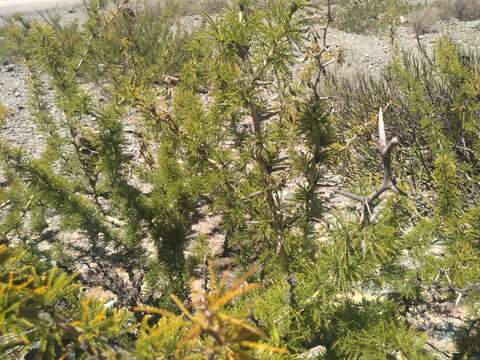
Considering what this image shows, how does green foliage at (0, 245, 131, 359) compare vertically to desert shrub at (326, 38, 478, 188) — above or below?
above

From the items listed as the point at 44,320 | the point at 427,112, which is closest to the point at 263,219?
the point at 44,320

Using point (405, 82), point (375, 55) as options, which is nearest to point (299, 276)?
point (405, 82)

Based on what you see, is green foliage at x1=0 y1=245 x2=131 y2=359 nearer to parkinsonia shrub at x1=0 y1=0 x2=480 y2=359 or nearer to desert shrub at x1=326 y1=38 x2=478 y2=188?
parkinsonia shrub at x1=0 y1=0 x2=480 y2=359

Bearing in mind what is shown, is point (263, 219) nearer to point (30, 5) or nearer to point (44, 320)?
point (44, 320)

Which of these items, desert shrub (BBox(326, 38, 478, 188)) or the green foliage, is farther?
desert shrub (BBox(326, 38, 478, 188))

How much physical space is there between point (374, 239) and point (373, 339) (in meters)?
0.36

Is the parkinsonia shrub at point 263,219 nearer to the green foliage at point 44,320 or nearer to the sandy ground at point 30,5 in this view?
the green foliage at point 44,320

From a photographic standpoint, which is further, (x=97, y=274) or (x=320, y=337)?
(x=97, y=274)

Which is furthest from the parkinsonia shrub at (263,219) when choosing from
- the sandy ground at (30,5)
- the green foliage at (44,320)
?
the sandy ground at (30,5)

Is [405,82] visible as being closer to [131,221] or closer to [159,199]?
[159,199]

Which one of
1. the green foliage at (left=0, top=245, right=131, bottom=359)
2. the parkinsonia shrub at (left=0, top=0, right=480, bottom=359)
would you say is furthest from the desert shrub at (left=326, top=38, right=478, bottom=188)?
the green foliage at (left=0, top=245, right=131, bottom=359)

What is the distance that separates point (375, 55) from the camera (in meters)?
8.38

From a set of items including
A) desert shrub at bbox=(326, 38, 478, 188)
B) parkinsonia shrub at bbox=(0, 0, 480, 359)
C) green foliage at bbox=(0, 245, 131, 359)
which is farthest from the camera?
desert shrub at bbox=(326, 38, 478, 188)

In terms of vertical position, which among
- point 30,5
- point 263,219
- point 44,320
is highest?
point 30,5
